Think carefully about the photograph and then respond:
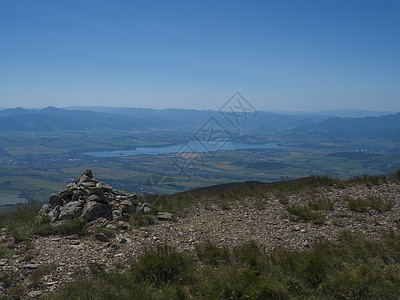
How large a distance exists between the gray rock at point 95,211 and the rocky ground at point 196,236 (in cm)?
100

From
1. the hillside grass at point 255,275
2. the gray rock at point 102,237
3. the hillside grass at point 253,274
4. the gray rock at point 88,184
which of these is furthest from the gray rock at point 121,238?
the gray rock at point 88,184

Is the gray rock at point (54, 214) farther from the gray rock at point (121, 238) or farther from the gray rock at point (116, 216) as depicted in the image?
the gray rock at point (121, 238)

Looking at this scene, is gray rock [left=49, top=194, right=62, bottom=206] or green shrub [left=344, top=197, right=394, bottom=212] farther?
gray rock [left=49, top=194, right=62, bottom=206]

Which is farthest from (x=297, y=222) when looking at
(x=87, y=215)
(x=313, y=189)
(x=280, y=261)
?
(x=87, y=215)

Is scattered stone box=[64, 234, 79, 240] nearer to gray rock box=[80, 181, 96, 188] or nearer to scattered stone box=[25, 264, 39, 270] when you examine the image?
scattered stone box=[25, 264, 39, 270]

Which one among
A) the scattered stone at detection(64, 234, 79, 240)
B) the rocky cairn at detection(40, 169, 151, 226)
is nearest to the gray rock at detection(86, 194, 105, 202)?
the rocky cairn at detection(40, 169, 151, 226)

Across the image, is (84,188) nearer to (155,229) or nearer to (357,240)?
(155,229)

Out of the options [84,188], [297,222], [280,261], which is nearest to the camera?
[280,261]

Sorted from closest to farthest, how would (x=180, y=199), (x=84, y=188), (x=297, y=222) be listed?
1. (x=297, y=222)
2. (x=84, y=188)
3. (x=180, y=199)

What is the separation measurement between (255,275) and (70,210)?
5.79 metres

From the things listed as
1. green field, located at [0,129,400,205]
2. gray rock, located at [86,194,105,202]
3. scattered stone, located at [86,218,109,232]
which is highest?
gray rock, located at [86,194,105,202]

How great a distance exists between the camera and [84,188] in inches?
352

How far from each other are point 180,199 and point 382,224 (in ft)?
22.4

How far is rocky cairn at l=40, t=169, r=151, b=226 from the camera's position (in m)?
7.92
